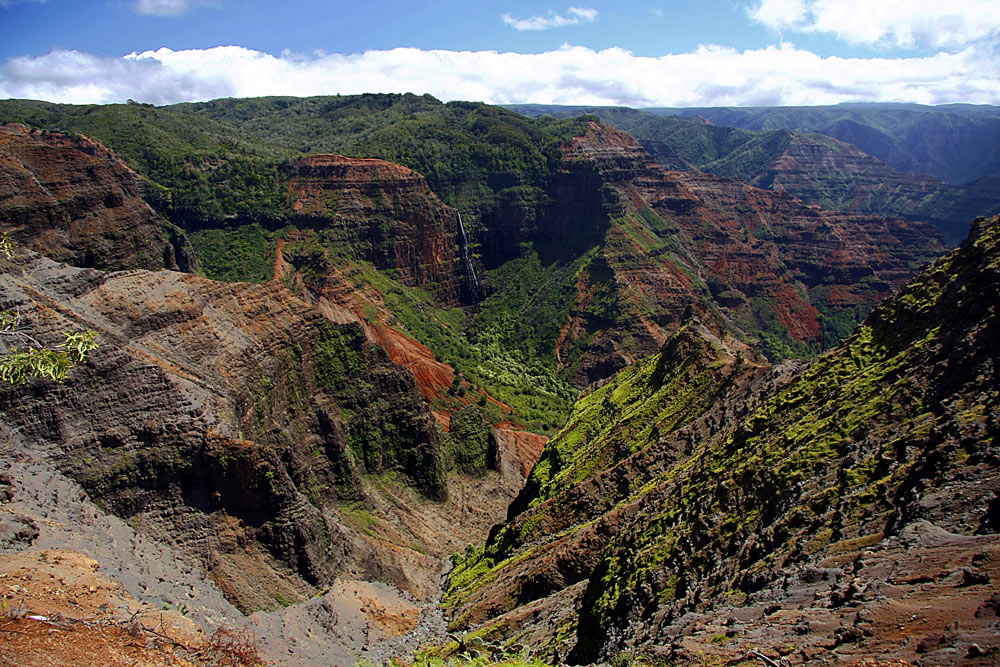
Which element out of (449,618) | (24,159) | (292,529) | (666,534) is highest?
(24,159)

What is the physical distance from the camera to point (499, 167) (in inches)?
6053

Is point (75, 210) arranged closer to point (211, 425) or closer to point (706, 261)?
point (211, 425)

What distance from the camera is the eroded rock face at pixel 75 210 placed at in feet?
203

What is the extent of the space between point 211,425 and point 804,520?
96.6 ft

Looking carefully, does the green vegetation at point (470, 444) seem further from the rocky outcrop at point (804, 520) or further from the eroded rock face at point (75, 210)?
the eroded rock face at point (75, 210)

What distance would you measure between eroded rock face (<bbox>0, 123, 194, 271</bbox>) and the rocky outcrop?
145 feet

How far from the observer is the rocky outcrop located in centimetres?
1861

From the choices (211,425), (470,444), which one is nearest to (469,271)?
(470,444)

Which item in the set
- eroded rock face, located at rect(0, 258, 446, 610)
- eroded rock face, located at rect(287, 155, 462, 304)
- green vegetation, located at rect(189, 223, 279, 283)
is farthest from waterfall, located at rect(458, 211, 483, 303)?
eroded rock face, located at rect(0, 258, 446, 610)

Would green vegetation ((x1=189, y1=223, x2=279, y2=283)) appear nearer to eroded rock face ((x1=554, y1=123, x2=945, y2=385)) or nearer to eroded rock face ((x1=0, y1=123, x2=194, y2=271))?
eroded rock face ((x1=0, y1=123, x2=194, y2=271))

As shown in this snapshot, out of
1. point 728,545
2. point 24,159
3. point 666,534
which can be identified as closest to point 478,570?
point 666,534

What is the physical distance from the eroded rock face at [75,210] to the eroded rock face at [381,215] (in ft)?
138

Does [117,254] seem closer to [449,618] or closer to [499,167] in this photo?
[449,618]

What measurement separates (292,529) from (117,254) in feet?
131
